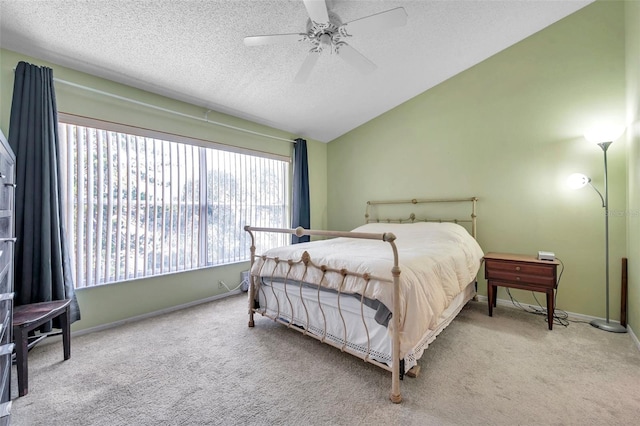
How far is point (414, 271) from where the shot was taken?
5.82 ft

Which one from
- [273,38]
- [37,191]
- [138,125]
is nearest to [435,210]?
[273,38]

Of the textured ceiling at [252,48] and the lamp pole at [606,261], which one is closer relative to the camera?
the textured ceiling at [252,48]

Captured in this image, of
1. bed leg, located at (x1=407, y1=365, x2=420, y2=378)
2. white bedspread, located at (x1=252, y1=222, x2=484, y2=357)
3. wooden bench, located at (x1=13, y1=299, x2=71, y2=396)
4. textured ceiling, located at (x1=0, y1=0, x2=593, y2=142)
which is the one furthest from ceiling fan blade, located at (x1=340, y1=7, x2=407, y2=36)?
wooden bench, located at (x1=13, y1=299, x2=71, y2=396)

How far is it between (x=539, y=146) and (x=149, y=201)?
4450 mm

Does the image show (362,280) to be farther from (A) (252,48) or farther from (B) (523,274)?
(A) (252,48)

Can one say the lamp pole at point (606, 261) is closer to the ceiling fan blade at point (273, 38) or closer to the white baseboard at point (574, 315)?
the white baseboard at point (574, 315)

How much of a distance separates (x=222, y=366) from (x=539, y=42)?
4.61 m

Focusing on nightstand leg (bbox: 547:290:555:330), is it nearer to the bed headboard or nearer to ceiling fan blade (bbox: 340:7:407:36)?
the bed headboard

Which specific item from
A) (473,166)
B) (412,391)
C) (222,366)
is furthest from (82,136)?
(473,166)

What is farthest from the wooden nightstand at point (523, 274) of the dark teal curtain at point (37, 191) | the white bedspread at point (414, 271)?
the dark teal curtain at point (37, 191)

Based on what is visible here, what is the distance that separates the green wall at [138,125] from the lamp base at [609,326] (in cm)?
404

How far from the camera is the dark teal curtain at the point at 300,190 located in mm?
4365

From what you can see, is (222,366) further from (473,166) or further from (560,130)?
(560,130)

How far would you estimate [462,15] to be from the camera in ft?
8.27
